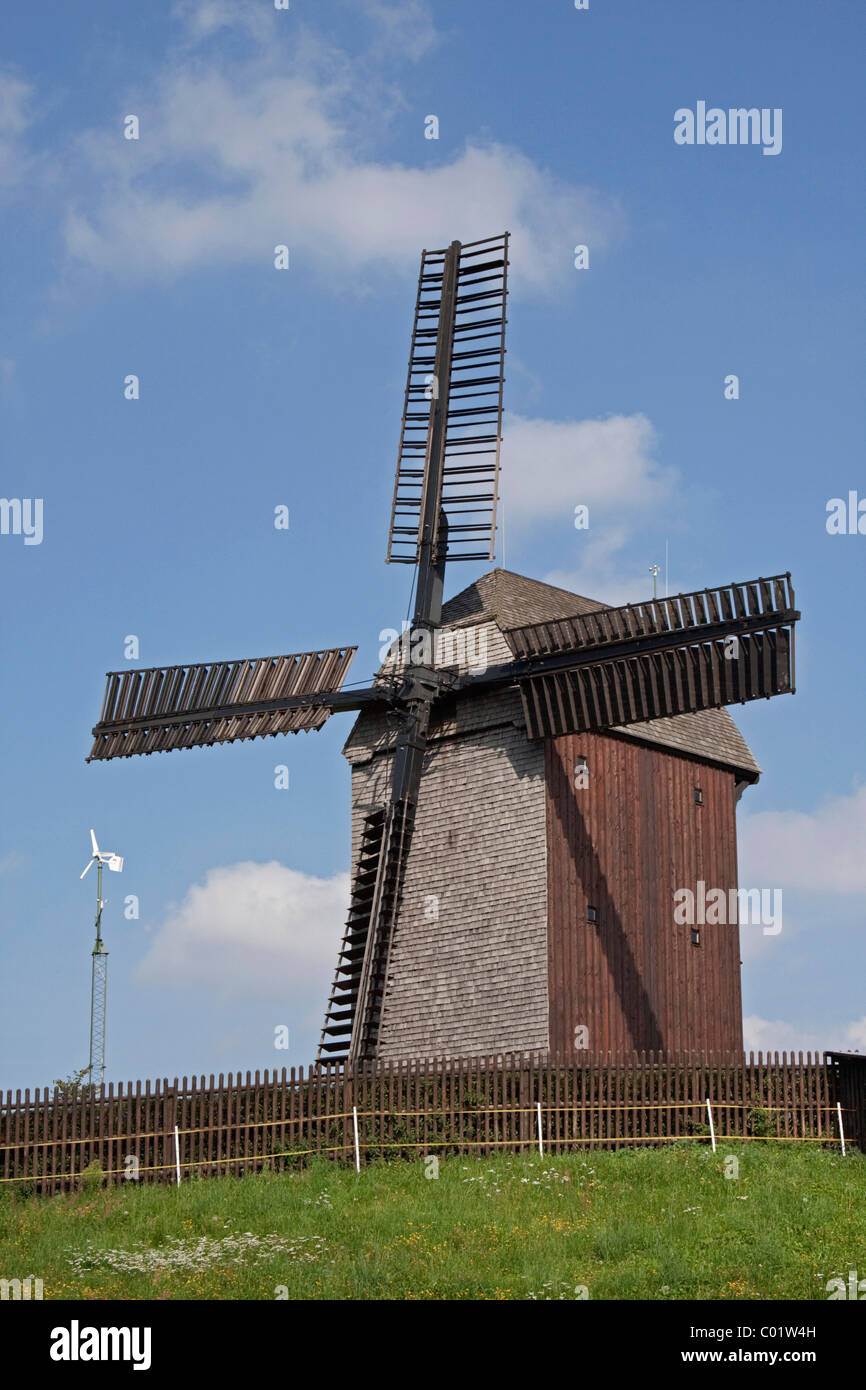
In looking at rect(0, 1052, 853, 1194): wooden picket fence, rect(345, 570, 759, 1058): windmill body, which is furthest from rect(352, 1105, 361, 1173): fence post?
rect(345, 570, 759, 1058): windmill body

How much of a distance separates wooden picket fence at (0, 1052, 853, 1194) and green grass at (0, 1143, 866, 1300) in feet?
2.67

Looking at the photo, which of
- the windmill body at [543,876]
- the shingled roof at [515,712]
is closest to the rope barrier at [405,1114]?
the windmill body at [543,876]

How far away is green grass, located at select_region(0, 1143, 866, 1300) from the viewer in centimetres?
1819

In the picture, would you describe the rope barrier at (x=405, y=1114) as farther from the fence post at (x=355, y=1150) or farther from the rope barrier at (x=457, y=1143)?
the rope barrier at (x=457, y=1143)

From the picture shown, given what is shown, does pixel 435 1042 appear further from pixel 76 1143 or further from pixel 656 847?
pixel 76 1143

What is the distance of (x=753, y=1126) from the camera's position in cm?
2677

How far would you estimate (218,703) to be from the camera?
3425 cm

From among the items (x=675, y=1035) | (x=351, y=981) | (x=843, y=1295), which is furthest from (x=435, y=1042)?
(x=843, y=1295)

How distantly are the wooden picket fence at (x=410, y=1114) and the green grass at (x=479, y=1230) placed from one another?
81 cm

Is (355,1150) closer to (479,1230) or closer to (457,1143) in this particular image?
(457,1143)

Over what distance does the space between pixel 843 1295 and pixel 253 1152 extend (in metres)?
10.4

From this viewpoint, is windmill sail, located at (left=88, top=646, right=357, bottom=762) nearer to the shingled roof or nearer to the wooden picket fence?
the shingled roof

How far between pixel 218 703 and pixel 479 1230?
1573cm

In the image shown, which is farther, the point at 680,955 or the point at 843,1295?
the point at 680,955
